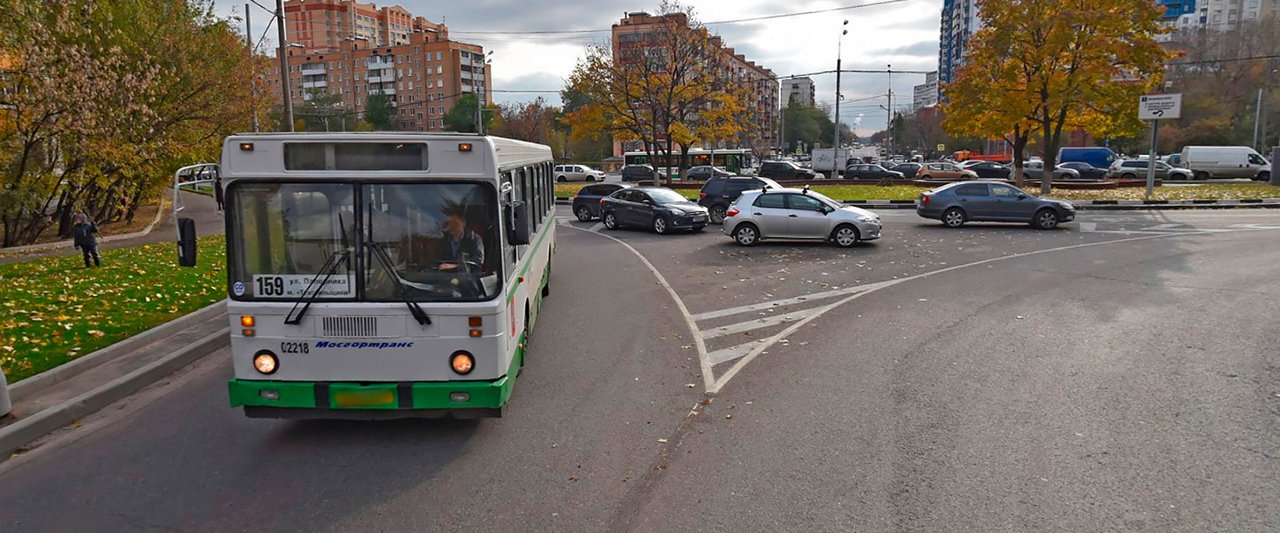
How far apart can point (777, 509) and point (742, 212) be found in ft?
49.6

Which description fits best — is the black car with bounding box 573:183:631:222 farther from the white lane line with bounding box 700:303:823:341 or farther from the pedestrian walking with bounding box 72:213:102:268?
the white lane line with bounding box 700:303:823:341

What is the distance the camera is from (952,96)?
1398 inches

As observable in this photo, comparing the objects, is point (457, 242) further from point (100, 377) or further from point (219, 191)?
point (100, 377)

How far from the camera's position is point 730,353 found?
30.6ft

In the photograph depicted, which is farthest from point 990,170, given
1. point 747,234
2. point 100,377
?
point 100,377

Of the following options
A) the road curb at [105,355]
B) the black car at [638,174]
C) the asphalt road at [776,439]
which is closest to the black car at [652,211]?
the asphalt road at [776,439]

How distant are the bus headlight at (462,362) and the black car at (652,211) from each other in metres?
16.8

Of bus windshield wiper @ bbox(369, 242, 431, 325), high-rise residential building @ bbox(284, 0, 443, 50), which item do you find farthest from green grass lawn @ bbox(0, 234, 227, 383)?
high-rise residential building @ bbox(284, 0, 443, 50)

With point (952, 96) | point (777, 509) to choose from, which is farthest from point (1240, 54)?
point (777, 509)

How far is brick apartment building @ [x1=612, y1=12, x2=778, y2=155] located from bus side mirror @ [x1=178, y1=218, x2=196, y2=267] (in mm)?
35846

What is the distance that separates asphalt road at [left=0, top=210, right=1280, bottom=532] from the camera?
512cm

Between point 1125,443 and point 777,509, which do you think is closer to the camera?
point 777,509

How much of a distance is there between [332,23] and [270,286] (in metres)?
136

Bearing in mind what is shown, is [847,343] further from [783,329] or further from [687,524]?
[687,524]
